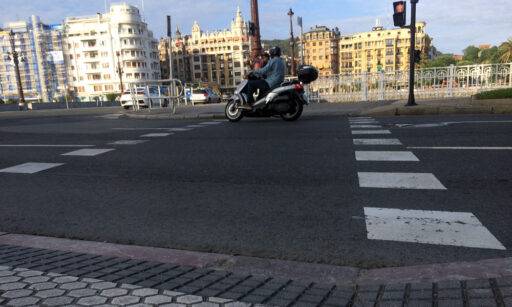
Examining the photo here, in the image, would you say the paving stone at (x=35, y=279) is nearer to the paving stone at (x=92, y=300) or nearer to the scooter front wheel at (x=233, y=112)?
the paving stone at (x=92, y=300)

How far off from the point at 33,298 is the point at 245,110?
31.7ft

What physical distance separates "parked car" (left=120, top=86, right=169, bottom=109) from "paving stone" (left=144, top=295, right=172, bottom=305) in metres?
15.6

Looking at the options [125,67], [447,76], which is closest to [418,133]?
[447,76]

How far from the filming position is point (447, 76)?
18672mm

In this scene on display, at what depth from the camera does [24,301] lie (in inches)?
88.1

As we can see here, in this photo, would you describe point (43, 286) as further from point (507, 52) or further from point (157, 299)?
point (507, 52)

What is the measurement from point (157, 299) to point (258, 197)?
2.21 m

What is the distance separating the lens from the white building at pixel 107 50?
104125 millimetres

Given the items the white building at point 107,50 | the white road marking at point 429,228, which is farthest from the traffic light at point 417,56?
the white building at point 107,50

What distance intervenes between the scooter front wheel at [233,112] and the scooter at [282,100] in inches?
1.4

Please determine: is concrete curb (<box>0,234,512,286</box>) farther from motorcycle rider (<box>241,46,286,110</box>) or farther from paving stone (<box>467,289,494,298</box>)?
Answer: motorcycle rider (<box>241,46,286,110</box>)

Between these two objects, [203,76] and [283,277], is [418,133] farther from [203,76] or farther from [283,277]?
[203,76]

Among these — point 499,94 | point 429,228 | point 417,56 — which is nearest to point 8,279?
point 429,228

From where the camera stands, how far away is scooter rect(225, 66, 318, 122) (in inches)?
434
